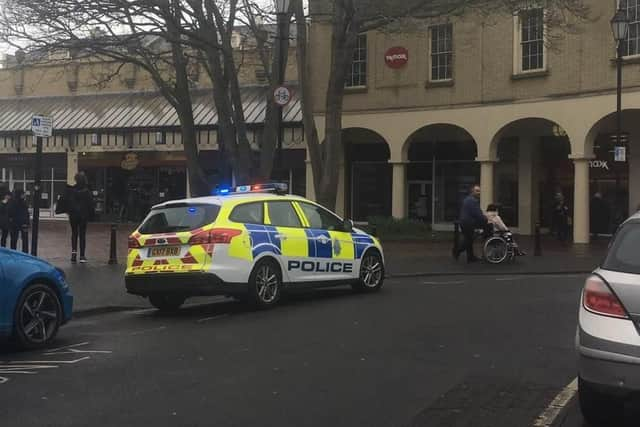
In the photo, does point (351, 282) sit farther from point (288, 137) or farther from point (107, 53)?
point (288, 137)

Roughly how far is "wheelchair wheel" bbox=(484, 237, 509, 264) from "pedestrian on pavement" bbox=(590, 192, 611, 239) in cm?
989

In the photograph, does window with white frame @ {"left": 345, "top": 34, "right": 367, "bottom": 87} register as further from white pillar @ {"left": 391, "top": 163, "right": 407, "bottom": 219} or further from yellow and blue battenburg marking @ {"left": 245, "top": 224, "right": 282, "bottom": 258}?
yellow and blue battenburg marking @ {"left": 245, "top": 224, "right": 282, "bottom": 258}

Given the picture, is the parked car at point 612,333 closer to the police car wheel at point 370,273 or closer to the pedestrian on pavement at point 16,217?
the police car wheel at point 370,273

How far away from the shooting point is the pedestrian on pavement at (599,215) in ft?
84.1

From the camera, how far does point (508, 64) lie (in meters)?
25.0

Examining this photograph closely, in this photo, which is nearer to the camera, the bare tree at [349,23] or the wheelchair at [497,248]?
the wheelchair at [497,248]

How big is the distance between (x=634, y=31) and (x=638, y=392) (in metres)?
20.0

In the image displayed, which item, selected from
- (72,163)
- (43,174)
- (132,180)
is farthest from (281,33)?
(43,174)

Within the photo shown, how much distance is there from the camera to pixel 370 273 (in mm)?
12461

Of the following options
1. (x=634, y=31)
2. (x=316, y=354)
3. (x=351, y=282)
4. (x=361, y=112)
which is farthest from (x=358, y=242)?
(x=361, y=112)

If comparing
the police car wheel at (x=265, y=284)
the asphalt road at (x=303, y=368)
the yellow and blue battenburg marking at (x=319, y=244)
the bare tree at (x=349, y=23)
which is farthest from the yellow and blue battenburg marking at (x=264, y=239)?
the bare tree at (x=349, y=23)

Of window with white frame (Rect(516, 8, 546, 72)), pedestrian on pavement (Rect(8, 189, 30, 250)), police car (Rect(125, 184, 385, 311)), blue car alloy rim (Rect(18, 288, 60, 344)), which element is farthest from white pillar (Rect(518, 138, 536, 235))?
blue car alloy rim (Rect(18, 288, 60, 344))

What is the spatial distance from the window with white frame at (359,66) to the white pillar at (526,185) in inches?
250

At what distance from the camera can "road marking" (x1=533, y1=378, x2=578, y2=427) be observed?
202 inches
